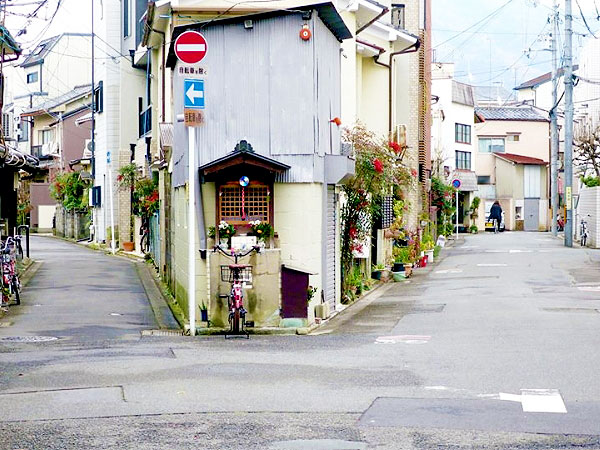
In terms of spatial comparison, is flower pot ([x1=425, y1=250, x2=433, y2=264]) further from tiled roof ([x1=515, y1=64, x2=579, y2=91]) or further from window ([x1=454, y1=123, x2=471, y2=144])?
tiled roof ([x1=515, y1=64, x2=579, y2=91])

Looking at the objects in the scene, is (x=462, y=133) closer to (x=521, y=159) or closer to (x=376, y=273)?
(x=521, y=159)

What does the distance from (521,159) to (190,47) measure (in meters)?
59.6

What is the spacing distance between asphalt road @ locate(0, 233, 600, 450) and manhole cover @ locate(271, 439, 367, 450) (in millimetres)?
24

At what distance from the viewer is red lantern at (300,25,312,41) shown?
17031mm

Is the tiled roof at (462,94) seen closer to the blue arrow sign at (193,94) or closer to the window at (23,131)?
the window at (23,131)

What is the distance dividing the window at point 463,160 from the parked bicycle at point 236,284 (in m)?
53.1

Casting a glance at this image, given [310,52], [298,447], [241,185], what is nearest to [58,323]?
[241,185]

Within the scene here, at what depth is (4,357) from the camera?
12758 millimetres

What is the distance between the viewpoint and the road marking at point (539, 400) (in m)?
9.11

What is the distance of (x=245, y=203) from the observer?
55.6 ft

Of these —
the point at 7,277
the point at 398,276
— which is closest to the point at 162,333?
the point at 7,277

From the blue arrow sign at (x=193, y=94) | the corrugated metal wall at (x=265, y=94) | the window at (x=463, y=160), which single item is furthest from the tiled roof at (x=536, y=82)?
the blue arrow sign at (x=193, y=94)

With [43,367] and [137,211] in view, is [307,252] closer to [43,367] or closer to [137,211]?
[43,367]

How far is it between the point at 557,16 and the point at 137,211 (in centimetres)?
2673
